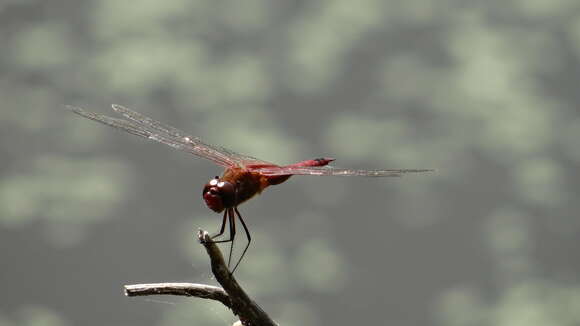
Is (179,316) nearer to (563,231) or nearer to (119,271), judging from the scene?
(119,271)

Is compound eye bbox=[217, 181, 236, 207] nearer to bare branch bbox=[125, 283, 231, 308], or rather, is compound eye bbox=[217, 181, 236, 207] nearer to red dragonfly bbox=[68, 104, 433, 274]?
red dragonfly bbox=[68, 104, 433, 274]

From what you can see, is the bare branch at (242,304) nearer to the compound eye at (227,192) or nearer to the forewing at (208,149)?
the compound eye at (227,192)

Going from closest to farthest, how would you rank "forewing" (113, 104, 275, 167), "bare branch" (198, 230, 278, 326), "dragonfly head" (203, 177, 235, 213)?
"bare branch" (198, 230, 278, 326) → "dragonfly head" (203, 177, 235, 213) → "forewing" (113, 104, 275, 167)

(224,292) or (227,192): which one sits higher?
(227,192)

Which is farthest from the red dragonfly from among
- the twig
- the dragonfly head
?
the twig

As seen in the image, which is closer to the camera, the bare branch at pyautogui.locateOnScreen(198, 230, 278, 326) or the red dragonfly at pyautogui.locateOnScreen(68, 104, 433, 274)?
the bare branch at pyautogui.locateOnScreen(198, 230, 278, 326)

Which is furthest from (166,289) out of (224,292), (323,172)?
(323,172)

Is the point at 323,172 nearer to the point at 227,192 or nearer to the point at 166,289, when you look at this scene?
the point at 227,192

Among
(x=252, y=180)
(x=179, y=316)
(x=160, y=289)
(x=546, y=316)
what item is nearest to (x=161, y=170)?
(x=179, y=316)
